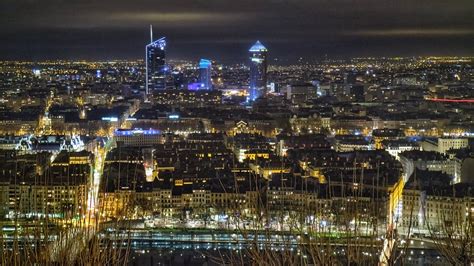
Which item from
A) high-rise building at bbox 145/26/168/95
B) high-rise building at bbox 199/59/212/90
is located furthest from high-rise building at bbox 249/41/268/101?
high-rise building at bbox 145/26/168/95

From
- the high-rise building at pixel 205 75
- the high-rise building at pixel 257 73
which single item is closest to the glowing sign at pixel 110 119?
the high-rise building at pixel 257 73

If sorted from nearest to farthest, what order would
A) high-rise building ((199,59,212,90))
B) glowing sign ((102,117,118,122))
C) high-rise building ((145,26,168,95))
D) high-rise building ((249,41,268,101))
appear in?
glowing sign ((102,117,118,122))
high-rise building ((249,41,268,101))
high-rise building ((145,26,168,95))
high-rise building ((199,59,212,90))

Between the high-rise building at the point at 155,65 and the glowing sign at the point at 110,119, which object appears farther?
the high-rise building at the point at 155,65

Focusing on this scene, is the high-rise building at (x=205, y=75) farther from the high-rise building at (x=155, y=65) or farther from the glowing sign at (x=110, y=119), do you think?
the glowing sign at (x=110, y=119)

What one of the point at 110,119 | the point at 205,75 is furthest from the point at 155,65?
the point at 110,119

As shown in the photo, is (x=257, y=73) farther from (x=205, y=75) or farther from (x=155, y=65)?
(x=155, y=65)

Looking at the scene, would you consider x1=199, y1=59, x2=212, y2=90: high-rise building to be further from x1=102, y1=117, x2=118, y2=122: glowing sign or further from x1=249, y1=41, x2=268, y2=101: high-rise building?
x1=102, y1=117, x2=118, y2=122: glowing sign

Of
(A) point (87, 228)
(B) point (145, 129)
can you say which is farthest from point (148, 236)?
(B) point (145, 129)
